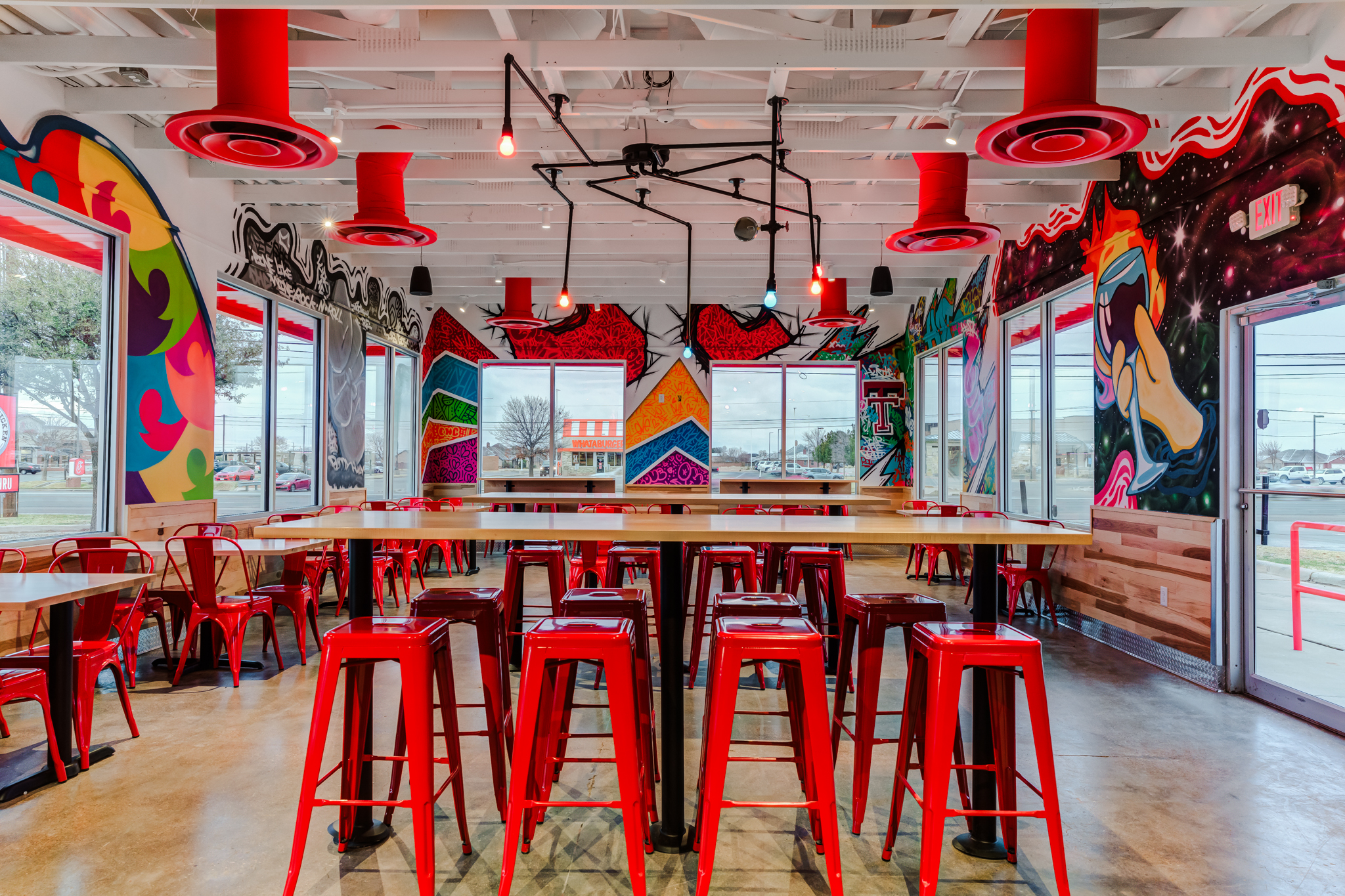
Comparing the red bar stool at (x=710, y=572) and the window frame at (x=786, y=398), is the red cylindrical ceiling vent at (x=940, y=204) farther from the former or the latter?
the window frame at (x=786, y=398)

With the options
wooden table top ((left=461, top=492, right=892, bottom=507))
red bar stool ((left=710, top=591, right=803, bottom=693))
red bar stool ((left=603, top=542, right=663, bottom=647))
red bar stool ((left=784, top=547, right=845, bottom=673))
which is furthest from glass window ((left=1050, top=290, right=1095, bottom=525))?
red bar stool ((left=710, top=591, right=803, bottom=693))

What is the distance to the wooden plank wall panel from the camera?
4715 mm

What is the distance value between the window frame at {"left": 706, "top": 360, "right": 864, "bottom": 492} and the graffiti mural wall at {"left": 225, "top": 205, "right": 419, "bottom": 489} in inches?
182

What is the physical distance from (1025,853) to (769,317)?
9.93 m

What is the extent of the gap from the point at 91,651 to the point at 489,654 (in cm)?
207

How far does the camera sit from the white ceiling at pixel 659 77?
13.6 ft

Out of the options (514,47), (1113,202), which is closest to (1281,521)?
(1113,202)

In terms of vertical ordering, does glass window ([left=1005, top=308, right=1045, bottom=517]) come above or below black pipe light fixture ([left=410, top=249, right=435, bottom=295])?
below

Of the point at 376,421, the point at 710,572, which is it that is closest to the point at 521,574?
the point at 710,572

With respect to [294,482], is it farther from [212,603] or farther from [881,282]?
[881,282]

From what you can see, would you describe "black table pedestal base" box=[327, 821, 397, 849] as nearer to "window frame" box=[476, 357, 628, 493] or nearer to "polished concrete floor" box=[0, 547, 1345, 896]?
"polished concrete floor" box=[0, 547, 1345, 896]

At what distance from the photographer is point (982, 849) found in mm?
2535

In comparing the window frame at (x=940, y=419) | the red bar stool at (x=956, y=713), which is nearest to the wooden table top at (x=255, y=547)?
the red bar stool at (x=956, y=713)

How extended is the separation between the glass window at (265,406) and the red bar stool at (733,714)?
5967 millimetres
